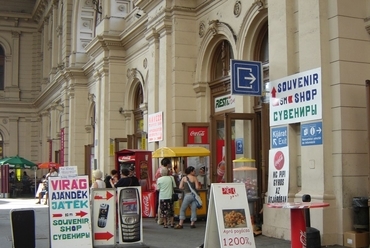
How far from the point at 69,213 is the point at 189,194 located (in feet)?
13.8

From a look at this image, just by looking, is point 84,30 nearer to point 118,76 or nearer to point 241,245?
point 118,76

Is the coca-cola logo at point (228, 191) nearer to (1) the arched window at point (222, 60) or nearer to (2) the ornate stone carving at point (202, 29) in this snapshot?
(1) the arched window at point (222, 60)

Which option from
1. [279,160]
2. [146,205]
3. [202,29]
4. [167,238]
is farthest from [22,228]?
[202,29]

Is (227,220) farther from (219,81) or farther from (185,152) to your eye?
(219,81)

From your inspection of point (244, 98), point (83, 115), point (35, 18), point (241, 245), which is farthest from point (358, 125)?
point (35, 18)

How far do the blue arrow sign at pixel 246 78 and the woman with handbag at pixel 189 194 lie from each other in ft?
8.10

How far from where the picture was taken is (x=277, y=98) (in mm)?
12539

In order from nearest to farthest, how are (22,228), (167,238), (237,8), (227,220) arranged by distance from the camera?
1. (227,220)
2. (22,228)
3. (167,238)
4. (237,8)

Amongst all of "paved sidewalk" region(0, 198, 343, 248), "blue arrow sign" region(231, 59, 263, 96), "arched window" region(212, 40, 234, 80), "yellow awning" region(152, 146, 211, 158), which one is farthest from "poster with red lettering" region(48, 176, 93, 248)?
"arched window" region(212, 40, 234, 80)

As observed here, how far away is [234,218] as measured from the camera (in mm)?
9695

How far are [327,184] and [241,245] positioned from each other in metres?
2.52

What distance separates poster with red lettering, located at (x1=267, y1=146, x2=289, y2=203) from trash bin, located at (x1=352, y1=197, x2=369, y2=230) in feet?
4.89

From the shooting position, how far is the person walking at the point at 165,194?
14719mm

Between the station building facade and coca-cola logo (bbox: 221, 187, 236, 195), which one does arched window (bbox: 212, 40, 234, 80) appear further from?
coca-cola logo (bbox: 221, 187, 236, 195)
